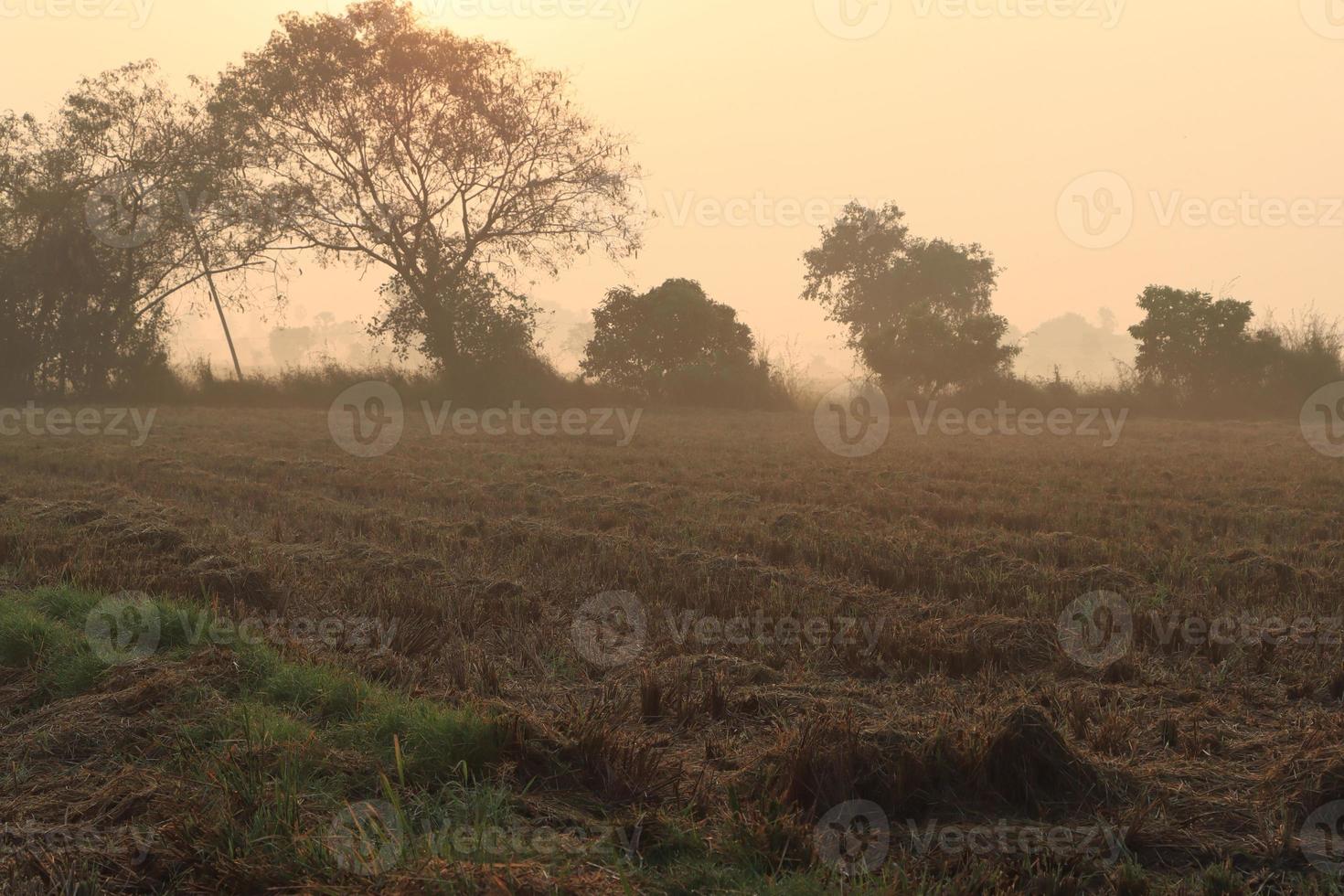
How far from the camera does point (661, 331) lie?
102 feet

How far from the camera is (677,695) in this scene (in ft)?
14.9

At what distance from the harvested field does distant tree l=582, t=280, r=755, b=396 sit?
20995 mm

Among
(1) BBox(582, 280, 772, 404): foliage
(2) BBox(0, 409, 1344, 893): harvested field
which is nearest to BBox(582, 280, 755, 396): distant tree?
(1) BBox(582, 280, 772, 404): foliage

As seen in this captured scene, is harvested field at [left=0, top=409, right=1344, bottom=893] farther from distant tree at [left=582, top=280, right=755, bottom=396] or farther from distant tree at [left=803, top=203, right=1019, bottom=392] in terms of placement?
distant tree at [left=803, top=203, right=1019, bottom=392]

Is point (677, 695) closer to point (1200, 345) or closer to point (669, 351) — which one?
point (669, 351)

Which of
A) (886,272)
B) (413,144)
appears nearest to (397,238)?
(413,144)

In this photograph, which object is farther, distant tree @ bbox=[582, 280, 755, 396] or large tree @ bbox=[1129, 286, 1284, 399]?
distant tree @ bbox=[582, 280, 755, 396]

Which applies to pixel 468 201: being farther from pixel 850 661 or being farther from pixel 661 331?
pixel 850 661

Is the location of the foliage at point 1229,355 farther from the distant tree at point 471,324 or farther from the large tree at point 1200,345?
the distant tree at point 471,324

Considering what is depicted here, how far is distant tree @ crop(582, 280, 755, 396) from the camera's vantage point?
102ft

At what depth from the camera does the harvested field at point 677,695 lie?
3.11 meters

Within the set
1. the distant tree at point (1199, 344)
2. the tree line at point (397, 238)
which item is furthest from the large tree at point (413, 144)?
the distant tree at point (1199, 344)

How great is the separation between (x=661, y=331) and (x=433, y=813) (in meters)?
28.2

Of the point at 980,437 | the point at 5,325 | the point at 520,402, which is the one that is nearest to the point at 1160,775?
the point at 980,437
